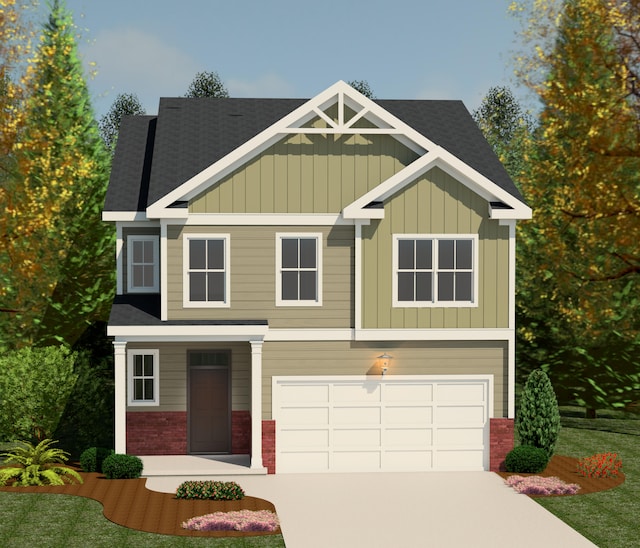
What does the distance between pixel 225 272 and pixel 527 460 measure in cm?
850

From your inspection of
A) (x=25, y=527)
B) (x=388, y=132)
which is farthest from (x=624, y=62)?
(x=25, y=527)

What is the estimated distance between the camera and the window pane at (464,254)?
78.1ft

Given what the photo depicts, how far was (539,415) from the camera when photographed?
78.5ft

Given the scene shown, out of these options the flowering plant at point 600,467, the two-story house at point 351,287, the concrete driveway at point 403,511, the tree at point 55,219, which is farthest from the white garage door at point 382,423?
the tree at point 55,219

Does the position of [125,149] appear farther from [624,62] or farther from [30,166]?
[624,62]

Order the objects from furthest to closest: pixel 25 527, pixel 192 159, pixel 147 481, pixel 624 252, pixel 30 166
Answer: pixel 30 166 → pixel 624 252 → pixel 192 159 → pixel 147 481 → pixel 25 527

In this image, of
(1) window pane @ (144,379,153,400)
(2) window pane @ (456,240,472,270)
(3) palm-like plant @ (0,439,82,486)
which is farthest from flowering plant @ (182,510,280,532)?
(2) window pane @ (456,240,472,270)

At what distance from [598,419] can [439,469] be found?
37.9ft

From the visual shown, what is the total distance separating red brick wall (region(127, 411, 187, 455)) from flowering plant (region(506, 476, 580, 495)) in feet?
27.7

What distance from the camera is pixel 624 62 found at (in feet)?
95.9

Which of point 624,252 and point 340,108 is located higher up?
point 340,108

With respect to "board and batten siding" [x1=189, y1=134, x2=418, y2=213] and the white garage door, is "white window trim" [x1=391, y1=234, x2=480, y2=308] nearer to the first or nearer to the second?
"board and batten siding" [x1=189, y1=134, x2=418, y2=213]

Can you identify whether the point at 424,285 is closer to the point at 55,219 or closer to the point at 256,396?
the point at 256,396

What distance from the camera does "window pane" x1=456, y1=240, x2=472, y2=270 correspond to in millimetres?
23797
